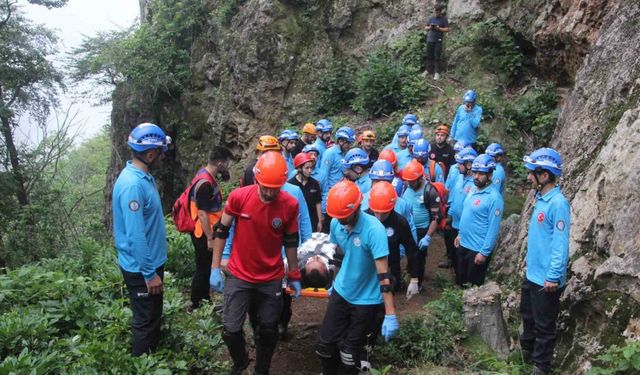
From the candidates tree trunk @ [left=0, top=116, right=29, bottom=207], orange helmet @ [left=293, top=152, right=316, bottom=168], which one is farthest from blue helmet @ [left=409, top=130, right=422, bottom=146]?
tree trunk @ [left=0, top=116, right=29, bottom=207]

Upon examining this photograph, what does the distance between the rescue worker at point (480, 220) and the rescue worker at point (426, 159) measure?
125 centimetres

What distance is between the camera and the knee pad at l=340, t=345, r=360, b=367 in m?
5.01

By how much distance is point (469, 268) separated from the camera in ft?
25.7

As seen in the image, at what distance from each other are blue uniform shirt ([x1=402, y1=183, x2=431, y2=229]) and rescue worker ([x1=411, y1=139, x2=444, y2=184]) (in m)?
0.84

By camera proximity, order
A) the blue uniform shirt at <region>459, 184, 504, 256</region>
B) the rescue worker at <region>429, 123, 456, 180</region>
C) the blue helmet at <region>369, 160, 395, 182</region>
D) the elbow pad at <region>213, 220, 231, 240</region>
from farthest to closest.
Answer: the rescue worker at <region>429, 123, 456, 180</region> → the blue uniform shirt at <region>459, 184, 504, 256</region> → the blue helmet at <region>369, 160, 395, 182</region> → the elbow pad at <region>213, 220, 231, 240</region>

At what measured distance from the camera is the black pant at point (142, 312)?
15.6 feet

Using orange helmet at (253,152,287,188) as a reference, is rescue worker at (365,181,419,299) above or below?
below

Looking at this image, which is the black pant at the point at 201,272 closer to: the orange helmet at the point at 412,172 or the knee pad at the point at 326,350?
the knee pad at the point at 326,350

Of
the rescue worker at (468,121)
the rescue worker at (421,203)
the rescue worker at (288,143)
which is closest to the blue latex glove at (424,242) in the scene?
the rescue worker at (421,203)

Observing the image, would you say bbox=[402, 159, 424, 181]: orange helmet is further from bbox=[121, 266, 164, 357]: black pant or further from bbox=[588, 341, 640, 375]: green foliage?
bbox=[121, 266, 164, 357]: black pant

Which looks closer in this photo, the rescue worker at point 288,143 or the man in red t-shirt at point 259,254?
the man in red t-shirt at point 259,254

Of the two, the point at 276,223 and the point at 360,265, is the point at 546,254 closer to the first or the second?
the point at 360,265

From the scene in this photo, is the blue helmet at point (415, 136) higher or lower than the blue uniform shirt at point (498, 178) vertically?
higher

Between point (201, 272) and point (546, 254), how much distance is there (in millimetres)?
4013
